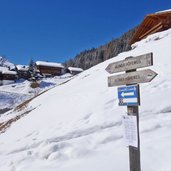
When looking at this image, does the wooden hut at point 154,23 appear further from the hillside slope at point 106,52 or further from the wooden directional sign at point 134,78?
the hillside slope at point 106,52

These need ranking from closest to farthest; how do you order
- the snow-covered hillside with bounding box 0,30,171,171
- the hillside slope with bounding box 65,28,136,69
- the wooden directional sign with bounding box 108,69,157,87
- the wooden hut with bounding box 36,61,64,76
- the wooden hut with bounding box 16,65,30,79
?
the wooden directional sign with bounding box 108,69,157,87, the snow-covered hillside with bounding box 0,30,171,171, the wooden hut with bounding box 16,65,30,79, the wooden hut with bounding box 36,61,64,76, the hillside slope with bounding box 65,28,136,69

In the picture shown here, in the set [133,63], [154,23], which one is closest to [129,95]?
[133,63]

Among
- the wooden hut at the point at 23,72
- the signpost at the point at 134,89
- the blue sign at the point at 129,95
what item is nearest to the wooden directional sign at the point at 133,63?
the signpost at the point at 134,89

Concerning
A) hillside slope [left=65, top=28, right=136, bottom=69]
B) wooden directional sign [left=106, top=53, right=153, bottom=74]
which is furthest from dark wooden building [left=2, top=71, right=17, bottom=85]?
wooden directional sign [left=106, top=53, right=153, bottom=74]

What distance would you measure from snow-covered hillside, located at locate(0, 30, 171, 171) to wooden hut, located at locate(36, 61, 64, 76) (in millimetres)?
71612

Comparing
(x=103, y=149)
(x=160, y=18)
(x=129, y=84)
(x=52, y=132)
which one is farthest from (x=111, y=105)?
(x=160, y=18)

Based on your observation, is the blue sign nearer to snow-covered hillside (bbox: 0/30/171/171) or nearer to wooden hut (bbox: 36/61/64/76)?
snow-covered hillside (bbox: 0/30/171/171)

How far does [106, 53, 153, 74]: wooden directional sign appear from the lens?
5238mm

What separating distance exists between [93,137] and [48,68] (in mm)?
77659

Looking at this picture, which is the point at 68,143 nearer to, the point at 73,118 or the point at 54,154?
the point at 54,154

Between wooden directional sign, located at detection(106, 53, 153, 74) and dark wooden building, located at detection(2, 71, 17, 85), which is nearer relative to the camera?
wooden directional sign, located at detection(106, 53, 153, 74)

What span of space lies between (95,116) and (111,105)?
1.09 metres

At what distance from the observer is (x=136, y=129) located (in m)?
5.28

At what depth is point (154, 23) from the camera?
32.6 m
